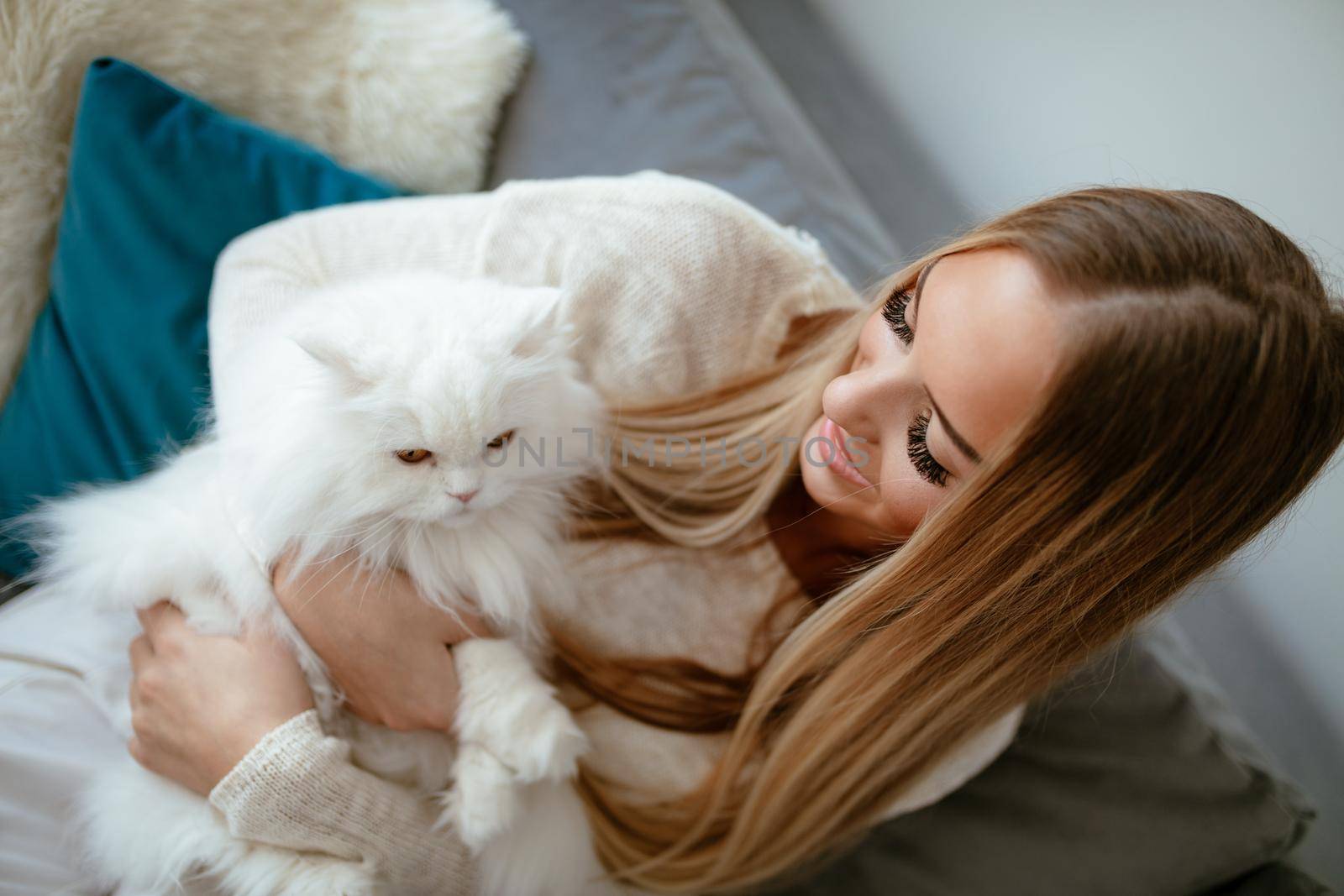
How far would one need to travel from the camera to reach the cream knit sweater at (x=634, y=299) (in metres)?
1.11

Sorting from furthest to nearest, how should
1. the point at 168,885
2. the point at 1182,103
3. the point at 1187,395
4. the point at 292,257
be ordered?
1. the point at 1182,103
2. the point at 292,257
3. the point at 168,885
4. the point at 1187,395

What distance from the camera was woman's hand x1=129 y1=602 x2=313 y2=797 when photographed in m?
0.89

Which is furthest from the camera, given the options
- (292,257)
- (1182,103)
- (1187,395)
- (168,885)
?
(1182,103)

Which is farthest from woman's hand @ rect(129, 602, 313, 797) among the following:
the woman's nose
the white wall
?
the white wall

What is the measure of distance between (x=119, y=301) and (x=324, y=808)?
0.86 metres

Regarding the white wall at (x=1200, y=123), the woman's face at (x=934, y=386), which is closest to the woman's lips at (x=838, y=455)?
the woman's face at (x=934, y=386)

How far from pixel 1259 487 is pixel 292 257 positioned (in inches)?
48.7

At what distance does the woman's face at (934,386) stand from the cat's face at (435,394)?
35 centimetres

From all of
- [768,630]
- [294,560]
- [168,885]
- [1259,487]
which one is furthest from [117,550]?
[1259,487]

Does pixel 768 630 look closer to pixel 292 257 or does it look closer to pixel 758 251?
pixel 758 251

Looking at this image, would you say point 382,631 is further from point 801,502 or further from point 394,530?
point 801,502

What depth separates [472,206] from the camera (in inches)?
45.1

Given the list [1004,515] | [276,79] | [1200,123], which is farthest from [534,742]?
[1200,123]

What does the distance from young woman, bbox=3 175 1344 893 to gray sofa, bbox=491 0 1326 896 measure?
0.17m
